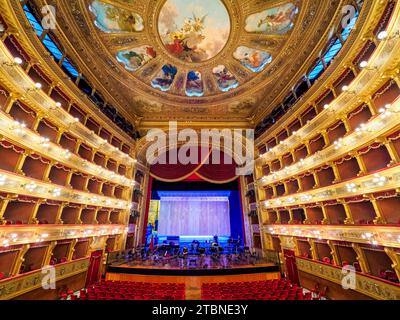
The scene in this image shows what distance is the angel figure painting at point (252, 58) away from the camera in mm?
11603

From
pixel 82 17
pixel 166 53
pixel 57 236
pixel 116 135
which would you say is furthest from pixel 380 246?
pixel 82 17

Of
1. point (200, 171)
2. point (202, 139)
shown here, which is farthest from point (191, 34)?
point (200, 171)

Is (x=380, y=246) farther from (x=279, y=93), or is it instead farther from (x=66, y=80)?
(x=66, y=80)

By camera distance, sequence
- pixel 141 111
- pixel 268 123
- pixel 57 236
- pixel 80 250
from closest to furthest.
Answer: pixel 57 236, pixel 80 250, pixel 268 123, pixel 141 111

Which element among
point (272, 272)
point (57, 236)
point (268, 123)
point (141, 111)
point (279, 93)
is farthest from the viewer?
point (141, 111)

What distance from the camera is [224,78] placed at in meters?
13.6

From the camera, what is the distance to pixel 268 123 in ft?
47.2

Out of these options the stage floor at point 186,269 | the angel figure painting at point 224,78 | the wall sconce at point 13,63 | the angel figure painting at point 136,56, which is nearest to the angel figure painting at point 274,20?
the angel figure painting at point 224,78

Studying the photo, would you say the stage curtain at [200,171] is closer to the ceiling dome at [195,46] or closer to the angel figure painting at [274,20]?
the ceiling dome at [195,46]

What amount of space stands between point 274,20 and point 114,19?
8847 mm

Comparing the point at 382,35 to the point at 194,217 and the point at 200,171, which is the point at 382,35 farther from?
the point at 194,217

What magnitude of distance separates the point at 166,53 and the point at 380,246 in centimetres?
1458

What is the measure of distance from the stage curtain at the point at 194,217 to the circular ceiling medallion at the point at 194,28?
1561cm

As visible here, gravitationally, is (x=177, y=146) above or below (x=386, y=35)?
above
